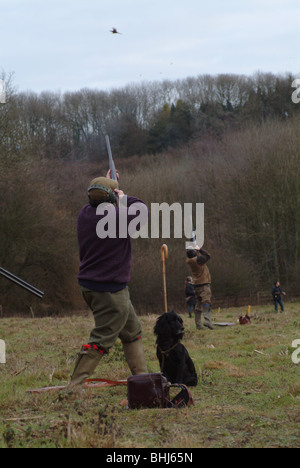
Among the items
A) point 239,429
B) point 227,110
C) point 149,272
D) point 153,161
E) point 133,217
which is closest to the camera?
point 239,429

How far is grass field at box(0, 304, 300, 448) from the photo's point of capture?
3.82 meters

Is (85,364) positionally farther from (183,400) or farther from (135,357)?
(183,400)

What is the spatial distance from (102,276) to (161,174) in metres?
39.1

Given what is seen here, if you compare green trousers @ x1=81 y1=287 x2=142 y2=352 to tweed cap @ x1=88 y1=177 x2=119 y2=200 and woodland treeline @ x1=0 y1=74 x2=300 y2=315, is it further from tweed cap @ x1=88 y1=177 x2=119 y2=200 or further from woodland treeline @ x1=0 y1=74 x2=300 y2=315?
woodland treeline @ x1=0 y1=74 x2=300 y2=315

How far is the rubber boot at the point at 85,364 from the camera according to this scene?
18.2ft

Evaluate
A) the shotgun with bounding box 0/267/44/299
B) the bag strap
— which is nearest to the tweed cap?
the shotgun with bounding box 0/267/44/299

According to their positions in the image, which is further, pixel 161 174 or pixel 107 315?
pixel 161 174

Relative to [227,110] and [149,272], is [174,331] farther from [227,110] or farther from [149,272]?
[227,110]

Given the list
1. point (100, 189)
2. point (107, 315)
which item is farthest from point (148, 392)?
point (100, 189)

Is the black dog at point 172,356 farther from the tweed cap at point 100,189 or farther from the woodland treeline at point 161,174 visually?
the woodland treeline at point 161,174

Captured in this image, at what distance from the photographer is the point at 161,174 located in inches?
1752
